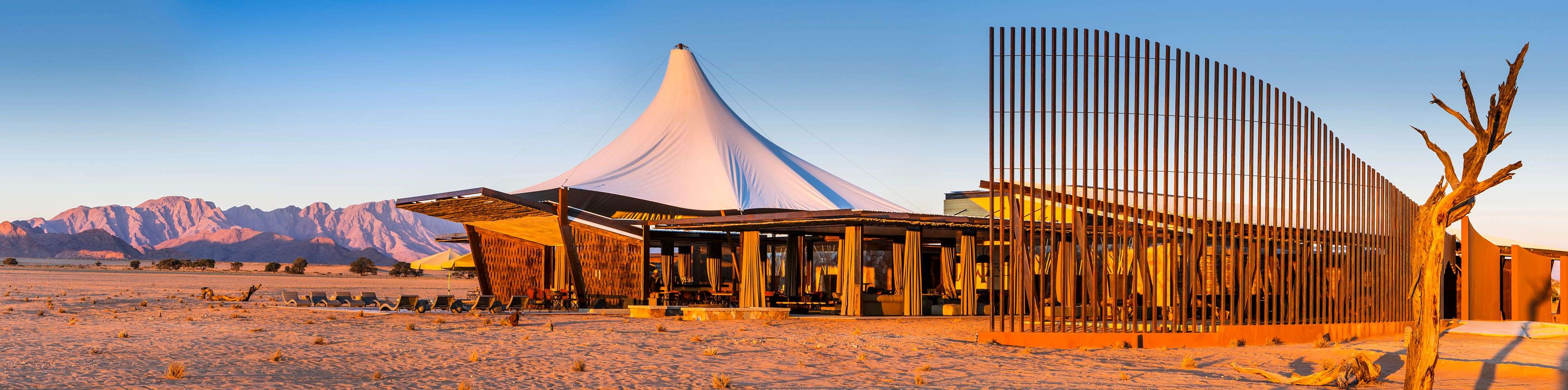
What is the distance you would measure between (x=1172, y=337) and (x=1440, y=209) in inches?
256

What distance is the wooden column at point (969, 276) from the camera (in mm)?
22094

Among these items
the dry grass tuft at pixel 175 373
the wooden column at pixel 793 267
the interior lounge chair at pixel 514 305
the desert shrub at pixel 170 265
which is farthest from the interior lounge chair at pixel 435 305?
the desert shrub at pixel 170 265

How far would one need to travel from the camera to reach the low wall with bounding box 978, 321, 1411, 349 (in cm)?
1329


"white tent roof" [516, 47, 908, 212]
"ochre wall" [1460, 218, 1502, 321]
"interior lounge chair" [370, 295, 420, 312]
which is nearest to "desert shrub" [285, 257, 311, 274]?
"white tent roof" [516, 47, 908, 212]

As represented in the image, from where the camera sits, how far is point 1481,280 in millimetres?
22094

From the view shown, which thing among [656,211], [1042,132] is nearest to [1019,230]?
[1042,132]

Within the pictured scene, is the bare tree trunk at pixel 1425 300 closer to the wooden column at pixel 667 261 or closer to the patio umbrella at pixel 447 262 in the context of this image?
the wooden column at pixel 667 261

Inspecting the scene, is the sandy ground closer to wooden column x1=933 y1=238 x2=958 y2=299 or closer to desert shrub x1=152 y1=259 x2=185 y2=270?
wooden column x1=933 y1=238 x2=958 y2=299

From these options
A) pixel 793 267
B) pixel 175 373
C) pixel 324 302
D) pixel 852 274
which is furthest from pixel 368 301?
pixel 175 373

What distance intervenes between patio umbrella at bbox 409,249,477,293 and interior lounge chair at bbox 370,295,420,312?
9422mm

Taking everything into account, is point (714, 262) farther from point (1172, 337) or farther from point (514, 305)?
point (1172, 337)

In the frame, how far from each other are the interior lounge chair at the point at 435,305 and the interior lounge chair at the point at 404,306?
0.03 metres

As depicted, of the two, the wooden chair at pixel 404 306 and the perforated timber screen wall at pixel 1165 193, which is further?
the wooden chair at pixel 404 306

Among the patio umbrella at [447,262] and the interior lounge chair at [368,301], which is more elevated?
the patio umbrella at [447,262]
